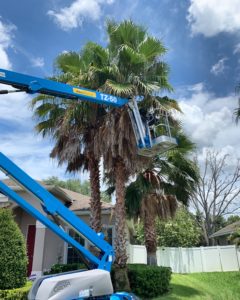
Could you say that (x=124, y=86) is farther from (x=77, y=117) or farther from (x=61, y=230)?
(x=61, y=230)

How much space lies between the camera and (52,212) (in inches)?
240

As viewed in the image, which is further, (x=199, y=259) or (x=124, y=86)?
(x=199, y=259)

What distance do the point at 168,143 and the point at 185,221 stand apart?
86.1 ft

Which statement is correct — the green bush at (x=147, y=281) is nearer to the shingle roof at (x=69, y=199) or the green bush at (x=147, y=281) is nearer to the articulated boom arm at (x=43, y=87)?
the shingle roof at (x=69, y=199)

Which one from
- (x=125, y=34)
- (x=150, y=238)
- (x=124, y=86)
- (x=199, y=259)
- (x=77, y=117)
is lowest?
(x=199, y=259)

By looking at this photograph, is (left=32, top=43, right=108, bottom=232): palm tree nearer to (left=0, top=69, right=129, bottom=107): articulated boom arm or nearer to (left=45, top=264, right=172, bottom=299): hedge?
(left=45, top=264, right=172, bottom=299): hedge

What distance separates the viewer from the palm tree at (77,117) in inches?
461

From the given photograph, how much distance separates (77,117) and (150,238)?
686 cm

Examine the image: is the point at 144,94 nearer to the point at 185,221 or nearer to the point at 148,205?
the point at 148,205

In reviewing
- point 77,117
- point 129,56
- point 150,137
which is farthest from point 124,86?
point 150,137

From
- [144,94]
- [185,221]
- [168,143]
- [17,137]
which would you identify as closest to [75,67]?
[144,94]

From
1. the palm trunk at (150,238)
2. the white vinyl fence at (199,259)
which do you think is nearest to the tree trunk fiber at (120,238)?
the palm trunk at (150,238)

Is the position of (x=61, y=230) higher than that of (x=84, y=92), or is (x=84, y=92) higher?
(x=84, y=92)

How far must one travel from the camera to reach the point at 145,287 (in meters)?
11.2
